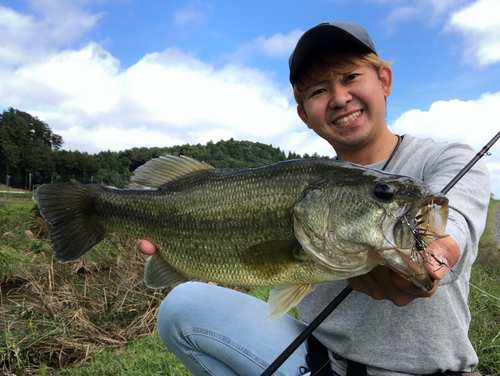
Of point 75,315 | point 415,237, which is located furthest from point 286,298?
point 75,315

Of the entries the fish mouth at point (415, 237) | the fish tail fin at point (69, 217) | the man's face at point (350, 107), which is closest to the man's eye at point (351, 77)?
the man's face at point (350, 107)

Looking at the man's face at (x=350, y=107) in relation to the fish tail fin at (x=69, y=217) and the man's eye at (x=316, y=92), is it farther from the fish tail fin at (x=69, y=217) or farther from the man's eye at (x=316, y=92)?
the fish tail fin at (x=69, y=217)

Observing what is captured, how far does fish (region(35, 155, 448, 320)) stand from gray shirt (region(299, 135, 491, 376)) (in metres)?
0.48

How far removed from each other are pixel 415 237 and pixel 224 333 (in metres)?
1.57

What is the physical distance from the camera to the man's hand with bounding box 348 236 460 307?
1275 millimetres

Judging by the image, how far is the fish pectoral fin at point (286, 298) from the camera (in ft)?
5.62

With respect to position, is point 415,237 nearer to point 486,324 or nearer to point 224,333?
point 224,333

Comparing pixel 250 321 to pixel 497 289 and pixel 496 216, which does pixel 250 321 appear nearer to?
pixel 497 289

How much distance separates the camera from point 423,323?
1.88 metres

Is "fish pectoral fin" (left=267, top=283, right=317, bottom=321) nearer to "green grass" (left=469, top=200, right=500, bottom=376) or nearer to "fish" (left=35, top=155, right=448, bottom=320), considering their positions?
"fish" (left=35, top=155, right=448, bottom=320)

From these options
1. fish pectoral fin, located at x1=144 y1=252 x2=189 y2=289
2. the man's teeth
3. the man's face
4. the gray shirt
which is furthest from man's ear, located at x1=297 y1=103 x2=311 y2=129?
fish pectoral fin, located at x1=144 y1=252 x2=189 y2=289

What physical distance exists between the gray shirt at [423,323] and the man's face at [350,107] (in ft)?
1.30

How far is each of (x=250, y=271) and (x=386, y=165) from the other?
1237 millimetres

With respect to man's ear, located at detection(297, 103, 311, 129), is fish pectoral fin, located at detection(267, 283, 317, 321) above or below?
below
